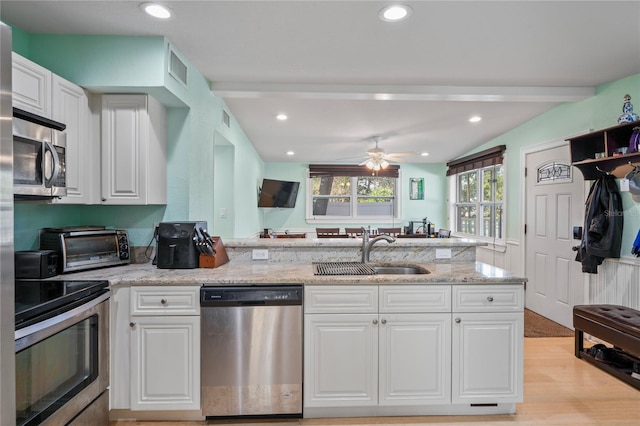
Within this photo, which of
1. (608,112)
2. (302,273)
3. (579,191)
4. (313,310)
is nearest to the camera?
(313,310)

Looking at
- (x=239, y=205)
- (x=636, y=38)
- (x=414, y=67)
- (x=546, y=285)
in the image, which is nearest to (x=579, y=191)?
(x=546, y=285)

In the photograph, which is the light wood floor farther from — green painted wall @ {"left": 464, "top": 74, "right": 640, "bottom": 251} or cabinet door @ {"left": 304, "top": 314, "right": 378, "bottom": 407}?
green painted wall @ {"left": 464, "top": 74, "right": 640, "bottom": 251}

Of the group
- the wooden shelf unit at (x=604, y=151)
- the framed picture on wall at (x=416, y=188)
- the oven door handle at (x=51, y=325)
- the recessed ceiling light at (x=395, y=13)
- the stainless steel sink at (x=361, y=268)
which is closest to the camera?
the oven door handle at (x=51, y=325)

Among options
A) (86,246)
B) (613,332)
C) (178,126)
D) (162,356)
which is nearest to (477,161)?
(613,332)

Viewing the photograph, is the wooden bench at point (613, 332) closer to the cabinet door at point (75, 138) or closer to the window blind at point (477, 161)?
the window blind at point (477, 161)

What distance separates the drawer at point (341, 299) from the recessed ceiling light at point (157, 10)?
1.84 metres

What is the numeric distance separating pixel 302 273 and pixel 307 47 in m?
1.61

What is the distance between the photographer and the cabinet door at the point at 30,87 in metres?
1.70

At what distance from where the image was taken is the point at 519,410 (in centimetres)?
212

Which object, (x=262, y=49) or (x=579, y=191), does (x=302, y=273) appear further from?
(x=579, y=191)

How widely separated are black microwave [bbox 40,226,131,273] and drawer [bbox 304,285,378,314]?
4.66 ft

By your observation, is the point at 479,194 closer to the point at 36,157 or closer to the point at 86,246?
the point at 86,246

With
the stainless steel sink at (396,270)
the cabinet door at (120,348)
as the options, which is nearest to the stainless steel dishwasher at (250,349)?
the cabinet door at (120,348)

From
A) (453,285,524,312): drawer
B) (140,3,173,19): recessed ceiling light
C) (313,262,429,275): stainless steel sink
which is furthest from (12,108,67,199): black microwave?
(453,285,524,312): drawer
